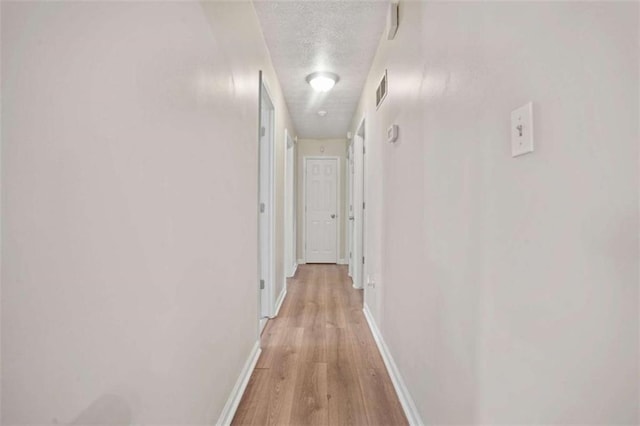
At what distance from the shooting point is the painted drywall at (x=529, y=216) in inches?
21.5

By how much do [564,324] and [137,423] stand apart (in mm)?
986

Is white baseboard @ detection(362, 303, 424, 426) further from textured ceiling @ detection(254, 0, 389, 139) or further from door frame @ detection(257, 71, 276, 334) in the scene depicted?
textured ceiling @ detection(254, 0, 389, 139)

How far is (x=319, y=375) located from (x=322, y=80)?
2.49m

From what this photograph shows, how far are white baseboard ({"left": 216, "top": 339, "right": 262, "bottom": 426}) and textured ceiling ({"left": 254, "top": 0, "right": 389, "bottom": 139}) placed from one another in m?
2.19

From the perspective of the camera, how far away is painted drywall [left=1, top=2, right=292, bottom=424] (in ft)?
1.78

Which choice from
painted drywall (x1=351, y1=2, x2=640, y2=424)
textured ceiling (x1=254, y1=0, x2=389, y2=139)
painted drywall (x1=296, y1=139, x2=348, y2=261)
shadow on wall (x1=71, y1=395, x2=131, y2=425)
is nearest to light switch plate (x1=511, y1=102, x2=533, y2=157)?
painted drywall (x1=351, y1=2, x2=640, y2=424)

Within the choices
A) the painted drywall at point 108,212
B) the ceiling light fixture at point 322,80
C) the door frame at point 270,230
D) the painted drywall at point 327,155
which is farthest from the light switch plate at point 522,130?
the painted drywall at point 327,155

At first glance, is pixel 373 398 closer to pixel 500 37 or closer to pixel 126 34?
pixel 500 37

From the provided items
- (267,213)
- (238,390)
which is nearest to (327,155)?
(267,213)

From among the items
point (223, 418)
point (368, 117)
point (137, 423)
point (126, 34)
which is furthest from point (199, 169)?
point (368, 117)

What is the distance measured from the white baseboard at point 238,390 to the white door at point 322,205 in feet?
12.4

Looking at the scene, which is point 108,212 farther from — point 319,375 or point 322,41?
point 322,41

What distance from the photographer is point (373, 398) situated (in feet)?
5.91

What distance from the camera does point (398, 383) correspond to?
6.09 ft
